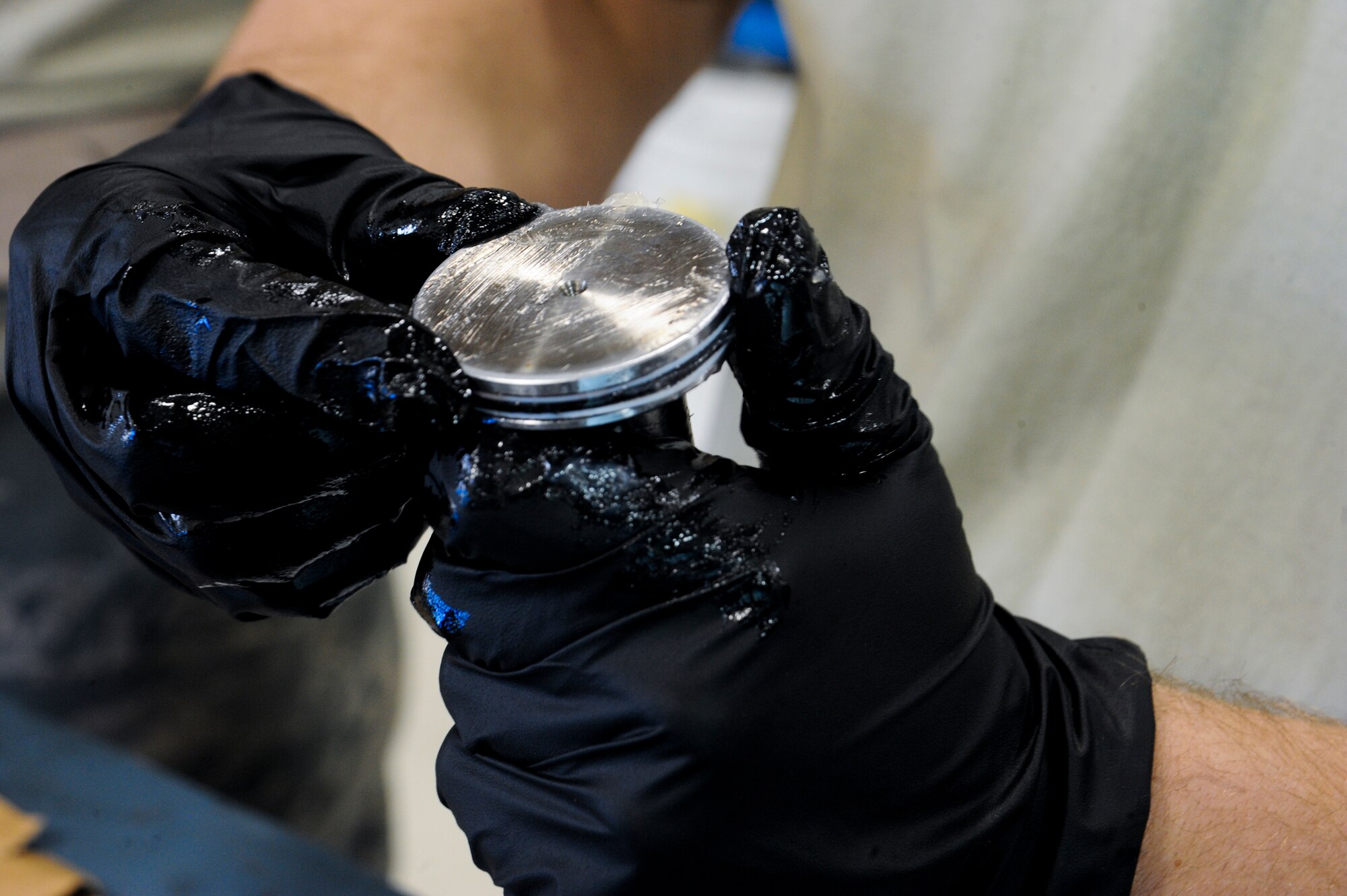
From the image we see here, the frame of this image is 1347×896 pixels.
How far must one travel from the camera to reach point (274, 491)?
64 centimetres

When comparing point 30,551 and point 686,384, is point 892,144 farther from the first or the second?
point 30,551

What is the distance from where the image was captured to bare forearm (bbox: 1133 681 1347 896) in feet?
2.07

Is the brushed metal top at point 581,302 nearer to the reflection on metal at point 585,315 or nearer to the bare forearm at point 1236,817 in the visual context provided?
the reflection on metal at point 585,315

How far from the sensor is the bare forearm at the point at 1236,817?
632 mm

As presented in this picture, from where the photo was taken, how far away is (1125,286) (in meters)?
0.99

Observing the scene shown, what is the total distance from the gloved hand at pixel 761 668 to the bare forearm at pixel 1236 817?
0.04 m

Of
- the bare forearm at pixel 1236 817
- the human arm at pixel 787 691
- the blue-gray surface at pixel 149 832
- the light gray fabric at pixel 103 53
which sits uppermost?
the light gray fabric at pixel 103 53

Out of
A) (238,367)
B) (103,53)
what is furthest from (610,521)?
(103,53)

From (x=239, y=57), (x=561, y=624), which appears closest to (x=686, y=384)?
(x=561, y=624)

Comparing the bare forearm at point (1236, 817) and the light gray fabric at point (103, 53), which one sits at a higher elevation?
the light gray fabric at point (103, 53)

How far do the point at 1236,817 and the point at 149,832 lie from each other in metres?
1.02

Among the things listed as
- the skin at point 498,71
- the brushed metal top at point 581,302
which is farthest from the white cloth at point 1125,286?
the brushed metal top at point 581,302

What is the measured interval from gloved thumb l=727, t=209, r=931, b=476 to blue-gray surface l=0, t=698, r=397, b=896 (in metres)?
0.64

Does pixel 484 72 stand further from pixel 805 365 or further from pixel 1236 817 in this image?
pixel 1236 817
